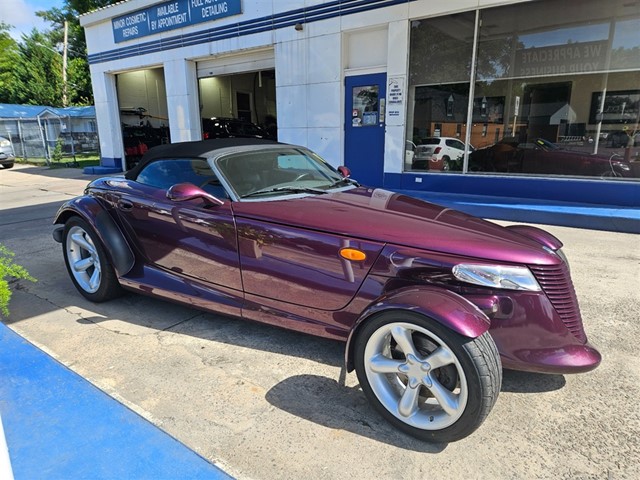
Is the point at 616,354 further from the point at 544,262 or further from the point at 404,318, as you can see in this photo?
the point at 404,318

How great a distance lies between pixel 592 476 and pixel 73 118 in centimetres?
2840

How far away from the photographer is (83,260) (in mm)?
3883

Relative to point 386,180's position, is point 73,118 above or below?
above

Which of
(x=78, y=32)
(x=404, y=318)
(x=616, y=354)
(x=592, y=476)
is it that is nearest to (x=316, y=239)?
(x=404, y=318)

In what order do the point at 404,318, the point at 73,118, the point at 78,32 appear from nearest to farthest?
the point at 404,318 → the point at 73,118 → the point at 78,32

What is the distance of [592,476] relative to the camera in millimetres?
1901

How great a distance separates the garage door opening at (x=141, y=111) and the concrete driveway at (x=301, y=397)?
43.6ft

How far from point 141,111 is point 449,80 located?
14.2 metres

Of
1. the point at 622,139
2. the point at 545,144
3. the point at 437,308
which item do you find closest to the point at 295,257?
the point at 437,308

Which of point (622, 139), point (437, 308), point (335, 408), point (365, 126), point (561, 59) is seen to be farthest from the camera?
point (365, 126)

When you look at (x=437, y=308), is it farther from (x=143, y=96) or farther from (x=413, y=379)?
(x=143, y=96)

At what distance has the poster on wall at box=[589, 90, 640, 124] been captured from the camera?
7.09m

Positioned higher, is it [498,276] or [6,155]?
[498,276]

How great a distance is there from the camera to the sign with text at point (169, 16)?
35.7 feet
